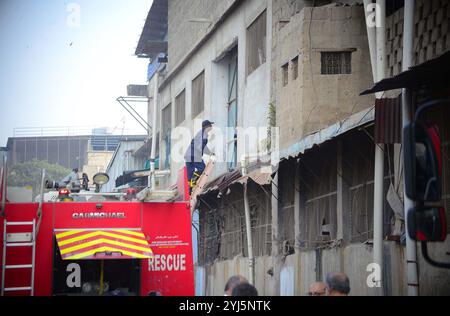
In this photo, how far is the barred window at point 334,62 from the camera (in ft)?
55.2

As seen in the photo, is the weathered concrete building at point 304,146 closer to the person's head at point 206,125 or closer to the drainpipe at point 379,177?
the drainpipe at point 379,177

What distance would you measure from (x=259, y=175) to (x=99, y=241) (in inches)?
286

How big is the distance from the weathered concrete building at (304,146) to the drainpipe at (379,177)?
0.68ft

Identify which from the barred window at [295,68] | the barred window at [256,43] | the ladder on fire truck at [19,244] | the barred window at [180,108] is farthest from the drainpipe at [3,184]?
the barred window at [180,108]

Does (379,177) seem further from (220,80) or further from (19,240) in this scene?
(220,80)

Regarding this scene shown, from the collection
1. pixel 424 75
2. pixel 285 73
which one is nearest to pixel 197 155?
pixel 285 73

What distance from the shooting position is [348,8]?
55.1 feet

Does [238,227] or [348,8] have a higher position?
[348,8]

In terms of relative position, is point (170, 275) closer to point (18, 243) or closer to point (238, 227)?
point (18, 243)

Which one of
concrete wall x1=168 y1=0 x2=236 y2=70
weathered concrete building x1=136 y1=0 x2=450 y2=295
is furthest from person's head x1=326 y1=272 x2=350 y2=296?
concrete wall x1=168 y1=0 x2=236 y2=70

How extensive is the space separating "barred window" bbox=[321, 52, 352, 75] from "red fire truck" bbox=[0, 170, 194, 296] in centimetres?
632

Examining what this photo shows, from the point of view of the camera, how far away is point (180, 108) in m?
32.2

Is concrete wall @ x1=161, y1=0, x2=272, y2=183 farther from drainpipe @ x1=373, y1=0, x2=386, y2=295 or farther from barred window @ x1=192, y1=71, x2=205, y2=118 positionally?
drainpipe @ x1=373, y1=0, x2=386, y2=295
